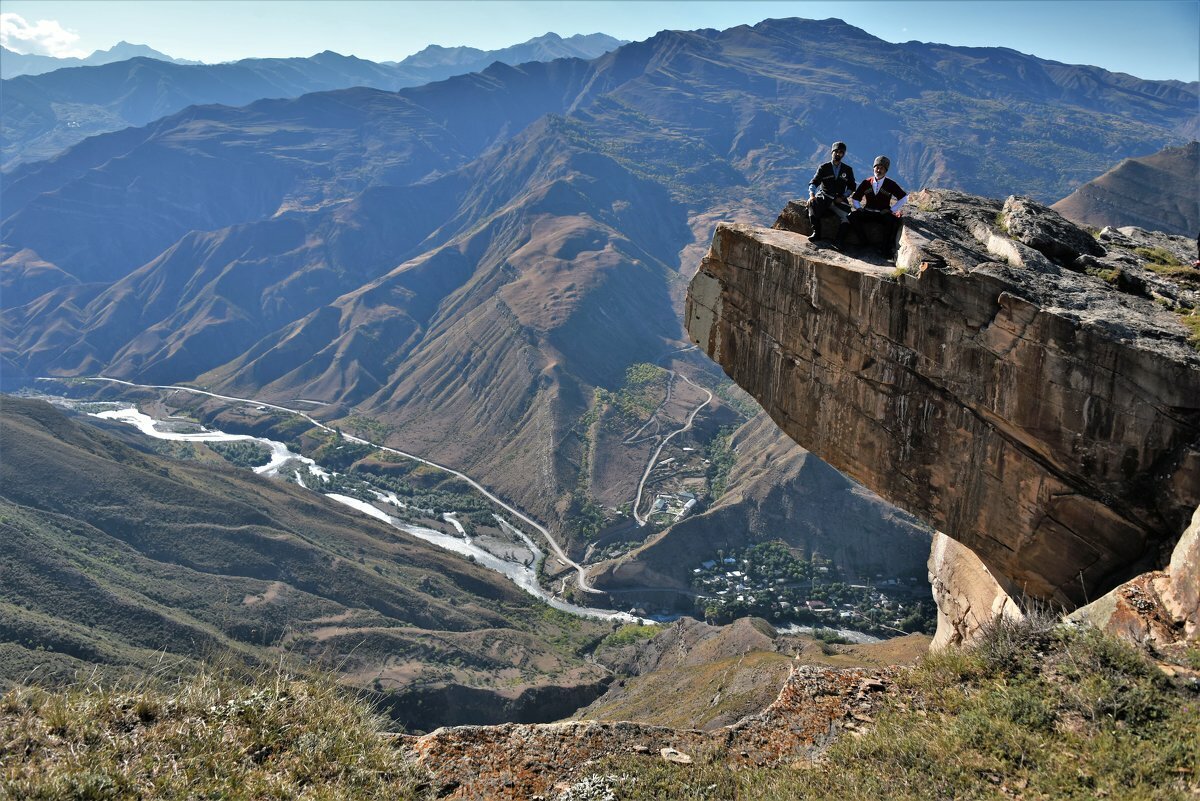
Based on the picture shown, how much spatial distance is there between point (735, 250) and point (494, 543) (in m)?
92.7

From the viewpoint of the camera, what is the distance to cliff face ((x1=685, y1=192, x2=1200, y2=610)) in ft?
37.9

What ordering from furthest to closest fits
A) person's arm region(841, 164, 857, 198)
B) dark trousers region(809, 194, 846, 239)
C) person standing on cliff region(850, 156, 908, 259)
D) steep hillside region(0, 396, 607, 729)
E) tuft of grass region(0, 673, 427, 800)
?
steep hillside region(0, 396, 607, 729) < person's arm region(841, 164, 857, 198) < dark trousers region(809, 194, 846, 239) < person standing on cliff region(850, 156, 908, 259) < tuft of grass region(0, 673, 427, 800)

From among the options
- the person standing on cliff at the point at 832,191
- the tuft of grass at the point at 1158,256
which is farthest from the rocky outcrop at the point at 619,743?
the tuft of grass at the point at 1158,256

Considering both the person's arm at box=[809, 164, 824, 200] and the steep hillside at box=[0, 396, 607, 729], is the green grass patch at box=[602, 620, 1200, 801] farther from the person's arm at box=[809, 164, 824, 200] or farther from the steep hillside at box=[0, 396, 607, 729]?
the steep hillside at box=[0, 396, 607, 729]

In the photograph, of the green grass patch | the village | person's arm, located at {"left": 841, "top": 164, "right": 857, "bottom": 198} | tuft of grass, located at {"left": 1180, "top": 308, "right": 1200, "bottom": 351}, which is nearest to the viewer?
the green grass patch

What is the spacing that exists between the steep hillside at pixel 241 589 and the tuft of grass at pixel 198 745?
122 ft

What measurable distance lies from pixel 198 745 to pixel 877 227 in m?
15.3

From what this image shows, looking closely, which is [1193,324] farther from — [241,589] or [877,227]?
[241,589]

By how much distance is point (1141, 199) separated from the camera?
155250 millimetres

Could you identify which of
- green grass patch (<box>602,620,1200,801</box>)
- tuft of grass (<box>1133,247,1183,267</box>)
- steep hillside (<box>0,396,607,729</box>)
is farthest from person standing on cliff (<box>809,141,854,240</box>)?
→ steep hillside (<box>0,396,607,729</box>)

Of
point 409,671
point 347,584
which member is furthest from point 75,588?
point 409,671

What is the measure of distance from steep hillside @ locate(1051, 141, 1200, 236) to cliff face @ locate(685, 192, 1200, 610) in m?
163

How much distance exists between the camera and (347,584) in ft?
251

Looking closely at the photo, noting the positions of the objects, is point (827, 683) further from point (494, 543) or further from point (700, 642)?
point (494, 543)
